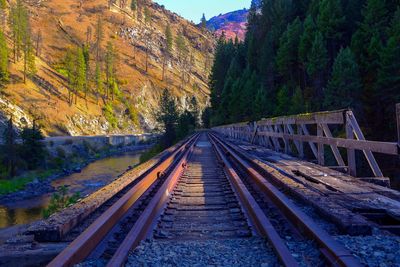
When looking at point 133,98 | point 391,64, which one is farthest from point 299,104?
point 133,98

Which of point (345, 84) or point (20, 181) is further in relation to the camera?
point (20, 181)

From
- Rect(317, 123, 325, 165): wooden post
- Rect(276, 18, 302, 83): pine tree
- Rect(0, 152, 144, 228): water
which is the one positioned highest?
Rect(276, 18, 302, 83): pine tree

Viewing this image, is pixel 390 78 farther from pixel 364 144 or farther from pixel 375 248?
pixel 375 248

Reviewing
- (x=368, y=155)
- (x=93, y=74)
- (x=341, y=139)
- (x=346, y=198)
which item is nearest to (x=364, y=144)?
(x=368, y=155)

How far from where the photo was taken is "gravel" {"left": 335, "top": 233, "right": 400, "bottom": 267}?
10.2 ft

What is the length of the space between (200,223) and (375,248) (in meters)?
2.34

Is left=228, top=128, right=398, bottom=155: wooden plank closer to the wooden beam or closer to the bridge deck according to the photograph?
the wooden beam

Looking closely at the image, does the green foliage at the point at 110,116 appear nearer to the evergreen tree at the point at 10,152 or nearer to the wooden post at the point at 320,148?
the evergreen tree at the point at 10,152

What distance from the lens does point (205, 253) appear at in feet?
12.2

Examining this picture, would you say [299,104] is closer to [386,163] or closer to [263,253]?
[386,163]

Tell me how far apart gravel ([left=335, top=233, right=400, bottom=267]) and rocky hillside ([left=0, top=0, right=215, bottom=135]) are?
4773 centimetres

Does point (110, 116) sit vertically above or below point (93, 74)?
below

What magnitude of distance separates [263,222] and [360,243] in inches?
43.7

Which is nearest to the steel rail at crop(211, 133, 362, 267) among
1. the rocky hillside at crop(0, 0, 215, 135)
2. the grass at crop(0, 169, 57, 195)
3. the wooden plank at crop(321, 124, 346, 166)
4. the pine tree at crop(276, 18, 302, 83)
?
the wooden plank at crop(321, 124, 346, 166)
